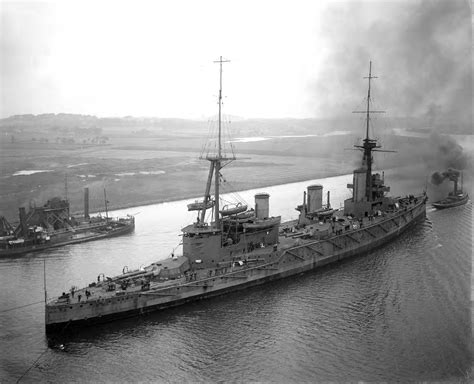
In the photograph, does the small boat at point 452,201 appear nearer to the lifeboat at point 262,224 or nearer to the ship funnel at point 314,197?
the ship funnel at point 314,197

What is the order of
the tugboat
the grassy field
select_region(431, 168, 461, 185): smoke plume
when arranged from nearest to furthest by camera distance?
the grassy field → the tugboat → select_region(431, 168, 461, 185): smoke plume

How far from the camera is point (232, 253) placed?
3256 centimetres

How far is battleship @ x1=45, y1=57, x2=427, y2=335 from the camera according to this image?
26.8 meters

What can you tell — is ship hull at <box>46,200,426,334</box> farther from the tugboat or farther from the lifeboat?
the tugboat

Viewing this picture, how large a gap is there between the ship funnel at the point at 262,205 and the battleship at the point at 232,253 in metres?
0.06

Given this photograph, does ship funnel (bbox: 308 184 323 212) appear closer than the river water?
No

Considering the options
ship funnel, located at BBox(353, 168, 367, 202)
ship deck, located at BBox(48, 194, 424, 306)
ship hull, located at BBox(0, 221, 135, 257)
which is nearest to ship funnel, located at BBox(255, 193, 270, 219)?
ship deck, located at BBox(48, 194, 424, 306)

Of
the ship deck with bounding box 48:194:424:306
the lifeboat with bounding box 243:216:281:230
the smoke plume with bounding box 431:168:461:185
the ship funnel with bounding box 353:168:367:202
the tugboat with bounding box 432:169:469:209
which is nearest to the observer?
the ship deck with bounding box 48:194:424:306

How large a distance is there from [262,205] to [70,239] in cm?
1525

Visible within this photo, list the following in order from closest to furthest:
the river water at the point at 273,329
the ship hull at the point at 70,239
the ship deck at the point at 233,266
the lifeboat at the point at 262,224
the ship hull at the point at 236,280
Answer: the river water at the point at 273,329
the ship hull at the point at 236,280
the ship deck at the point at 233,266
the lifeboat at the point at 262,224
the ship hull at the point at 70,239

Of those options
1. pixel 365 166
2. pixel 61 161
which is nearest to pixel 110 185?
pixel 61 161

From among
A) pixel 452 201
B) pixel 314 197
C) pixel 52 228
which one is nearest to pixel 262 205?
pixel 314 197

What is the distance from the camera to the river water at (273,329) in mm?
22172

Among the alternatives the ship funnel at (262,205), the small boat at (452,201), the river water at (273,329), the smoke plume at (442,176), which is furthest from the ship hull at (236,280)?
the smoke plume at (442,176)
